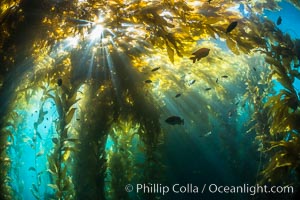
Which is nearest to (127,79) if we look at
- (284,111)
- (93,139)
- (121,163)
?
(93,139)

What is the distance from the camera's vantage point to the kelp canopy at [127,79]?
4.46m

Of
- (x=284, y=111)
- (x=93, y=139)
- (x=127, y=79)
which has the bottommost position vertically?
(x=93, y=139)

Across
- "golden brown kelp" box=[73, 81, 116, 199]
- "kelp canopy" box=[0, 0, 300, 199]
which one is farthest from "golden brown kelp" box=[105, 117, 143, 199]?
"golden brown kelp" box=[73, 81, 116, 199]

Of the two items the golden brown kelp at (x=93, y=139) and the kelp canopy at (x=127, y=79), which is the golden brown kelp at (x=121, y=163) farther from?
the golden brown kelp at (x=93, y=139)

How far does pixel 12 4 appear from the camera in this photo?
4.59 m

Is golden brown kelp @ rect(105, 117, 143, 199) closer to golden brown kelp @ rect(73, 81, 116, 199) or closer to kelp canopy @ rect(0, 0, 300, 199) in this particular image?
kelp canopy @ rect(0, 0, 300, 199)

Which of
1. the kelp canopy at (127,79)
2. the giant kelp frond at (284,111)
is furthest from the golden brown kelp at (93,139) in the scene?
the giant kelp frond at (284,111)

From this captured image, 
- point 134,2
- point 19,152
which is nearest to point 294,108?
point 134,2

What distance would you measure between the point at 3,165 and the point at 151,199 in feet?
13.1

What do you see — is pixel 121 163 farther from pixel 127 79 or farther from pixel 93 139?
pixel 127 79

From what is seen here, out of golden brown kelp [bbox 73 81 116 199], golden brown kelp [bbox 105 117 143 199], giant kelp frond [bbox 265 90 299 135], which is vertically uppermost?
giant kelp frond [bbox 265 90 299 135]

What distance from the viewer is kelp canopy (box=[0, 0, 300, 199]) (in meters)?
4.46

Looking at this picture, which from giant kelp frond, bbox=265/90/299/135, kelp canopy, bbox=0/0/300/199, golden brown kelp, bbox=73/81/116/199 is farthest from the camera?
golden brown kelp, bbox=73/81/116/199

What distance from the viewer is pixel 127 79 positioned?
24.0ft
